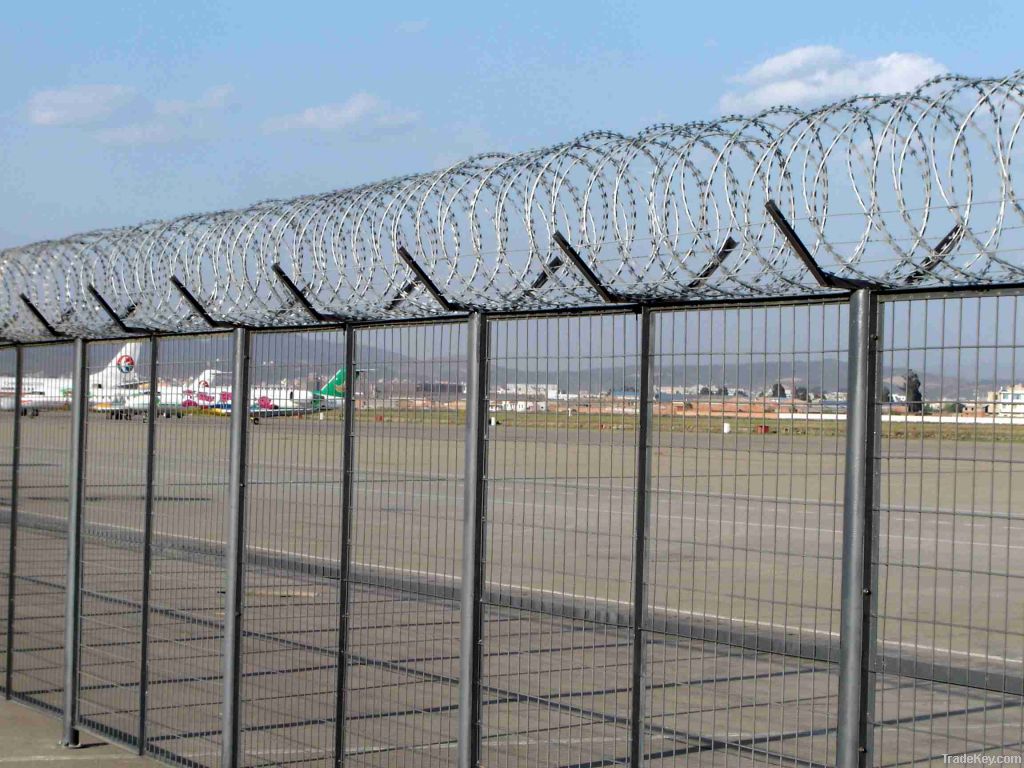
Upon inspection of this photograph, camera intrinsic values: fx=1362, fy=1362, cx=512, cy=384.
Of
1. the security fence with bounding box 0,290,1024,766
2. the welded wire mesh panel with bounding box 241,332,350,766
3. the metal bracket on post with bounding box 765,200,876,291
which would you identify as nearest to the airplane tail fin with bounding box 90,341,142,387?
the security fence with bounding box 0,290,1024,766

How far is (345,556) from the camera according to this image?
7.25 metres

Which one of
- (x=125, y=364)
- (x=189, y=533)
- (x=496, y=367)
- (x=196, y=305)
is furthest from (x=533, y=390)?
(x=125, y=364)

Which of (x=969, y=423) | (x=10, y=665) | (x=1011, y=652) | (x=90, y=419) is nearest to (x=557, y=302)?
(x=969, y=423)

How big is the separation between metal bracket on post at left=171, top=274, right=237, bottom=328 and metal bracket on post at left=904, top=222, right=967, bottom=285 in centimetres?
461

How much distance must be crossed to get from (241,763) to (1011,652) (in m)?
7.27

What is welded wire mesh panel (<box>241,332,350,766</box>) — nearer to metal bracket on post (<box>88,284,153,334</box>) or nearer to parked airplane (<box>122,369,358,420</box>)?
parked airplane (<box>122,369,358,420</box>)

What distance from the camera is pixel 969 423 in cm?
468

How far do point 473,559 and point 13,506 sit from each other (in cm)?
535

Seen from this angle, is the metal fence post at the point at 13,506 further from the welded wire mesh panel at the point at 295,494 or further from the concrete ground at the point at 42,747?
the welded wire mesh panel at the point at 295,494

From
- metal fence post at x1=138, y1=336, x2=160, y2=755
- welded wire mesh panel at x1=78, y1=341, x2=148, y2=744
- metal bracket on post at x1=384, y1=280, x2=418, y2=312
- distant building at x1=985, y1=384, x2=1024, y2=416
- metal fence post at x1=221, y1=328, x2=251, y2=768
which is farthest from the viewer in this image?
welded wire mesh panel at x1=78, y1=341, x2=148, y2=744

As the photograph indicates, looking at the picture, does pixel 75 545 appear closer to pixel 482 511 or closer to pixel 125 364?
pixel 125 364

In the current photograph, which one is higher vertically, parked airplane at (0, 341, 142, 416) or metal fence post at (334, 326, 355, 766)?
parked airplane at (0, 341, 142, 416)

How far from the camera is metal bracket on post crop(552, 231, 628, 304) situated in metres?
5.89

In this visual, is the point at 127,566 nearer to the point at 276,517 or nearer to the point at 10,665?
the point at 10,665
